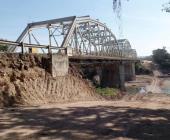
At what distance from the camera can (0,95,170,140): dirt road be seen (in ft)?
39.5

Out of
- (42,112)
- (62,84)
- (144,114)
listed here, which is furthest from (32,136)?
(62,84)

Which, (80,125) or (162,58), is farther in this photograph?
(162,58)

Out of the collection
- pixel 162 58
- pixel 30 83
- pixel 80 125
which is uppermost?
pixel 162 58

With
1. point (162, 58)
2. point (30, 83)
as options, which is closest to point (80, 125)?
point (30, 83)

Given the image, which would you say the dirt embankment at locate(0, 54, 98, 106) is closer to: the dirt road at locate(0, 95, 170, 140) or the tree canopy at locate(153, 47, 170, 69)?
the dirt road at locate(0, 95, 170, 140)

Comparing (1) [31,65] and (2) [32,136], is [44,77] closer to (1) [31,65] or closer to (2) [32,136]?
(1) [31,65]

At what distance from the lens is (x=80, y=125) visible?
13.7 meters

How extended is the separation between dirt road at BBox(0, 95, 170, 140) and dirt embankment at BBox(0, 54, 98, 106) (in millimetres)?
4734

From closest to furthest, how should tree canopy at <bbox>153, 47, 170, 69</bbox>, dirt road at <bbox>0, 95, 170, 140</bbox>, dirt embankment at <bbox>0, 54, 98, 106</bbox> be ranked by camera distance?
dirt road at <bbox>0, 95, 170, 140</bbox> < dirt embankment at <bbox>0, 54, 98, 106</bbox> < tree canopy at <bbox>153, 47, 170, 69</bbox>

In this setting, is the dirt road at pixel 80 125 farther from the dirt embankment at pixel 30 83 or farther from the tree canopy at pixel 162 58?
the tree canopy at pixel 162 58

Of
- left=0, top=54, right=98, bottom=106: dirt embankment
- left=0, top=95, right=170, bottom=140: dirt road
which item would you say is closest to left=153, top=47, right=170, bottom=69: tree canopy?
left=0, top=54, right=98, bottom=106: dirt embankment

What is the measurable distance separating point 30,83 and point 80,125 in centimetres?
1122

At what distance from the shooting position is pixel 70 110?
17469 mm

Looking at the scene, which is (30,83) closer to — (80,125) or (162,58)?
(80,125)
